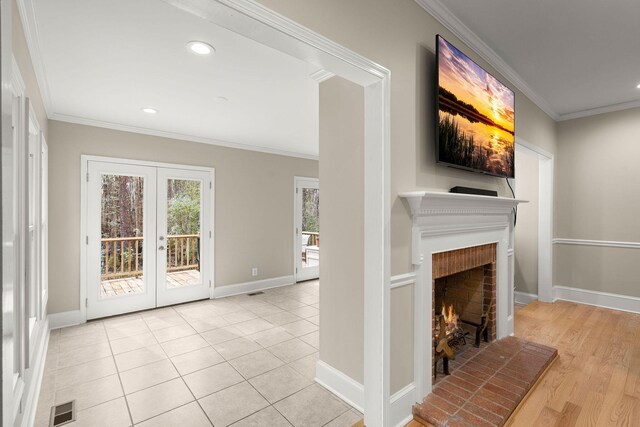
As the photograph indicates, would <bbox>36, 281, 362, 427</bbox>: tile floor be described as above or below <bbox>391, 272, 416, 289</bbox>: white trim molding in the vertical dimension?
below

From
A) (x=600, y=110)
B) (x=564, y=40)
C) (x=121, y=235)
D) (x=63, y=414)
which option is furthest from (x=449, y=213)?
(x=121, y=235)

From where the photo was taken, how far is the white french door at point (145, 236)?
164 inches

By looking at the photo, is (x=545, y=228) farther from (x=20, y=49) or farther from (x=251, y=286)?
(x=20, y=49)

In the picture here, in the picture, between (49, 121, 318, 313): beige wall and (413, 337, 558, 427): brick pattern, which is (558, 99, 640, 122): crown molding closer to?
(413, 337, 558, 427): brick pattern

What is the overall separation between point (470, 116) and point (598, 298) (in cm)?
381

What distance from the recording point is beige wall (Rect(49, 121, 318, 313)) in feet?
12.7

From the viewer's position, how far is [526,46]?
108 inches

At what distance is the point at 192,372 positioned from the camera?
278 cm

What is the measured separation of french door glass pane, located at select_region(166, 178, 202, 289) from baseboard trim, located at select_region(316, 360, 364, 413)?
3.08 m

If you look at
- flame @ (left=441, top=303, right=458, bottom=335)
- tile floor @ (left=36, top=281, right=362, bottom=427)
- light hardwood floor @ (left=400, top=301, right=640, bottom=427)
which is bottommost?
tile floor @ (left=36, top=281, right=362, bottom=427)

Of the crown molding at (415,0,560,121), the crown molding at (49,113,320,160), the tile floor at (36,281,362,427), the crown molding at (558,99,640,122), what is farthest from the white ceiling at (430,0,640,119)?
the tile floor at (36,281,362,427)

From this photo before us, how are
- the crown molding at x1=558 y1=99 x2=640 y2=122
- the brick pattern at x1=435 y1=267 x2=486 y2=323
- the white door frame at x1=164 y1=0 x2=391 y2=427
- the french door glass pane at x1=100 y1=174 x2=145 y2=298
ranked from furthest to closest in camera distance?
the french door glass pane at x1=100 y1=174 x2=145 y2=298
the crown molding at x1=558 y1=99 x2=640 y2=122
the brick pattern at x1=435 y1=267 x2=486 y2=323
the white door frame at x1=164 y1=0 x2=391 y2=427

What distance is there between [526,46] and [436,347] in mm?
2580

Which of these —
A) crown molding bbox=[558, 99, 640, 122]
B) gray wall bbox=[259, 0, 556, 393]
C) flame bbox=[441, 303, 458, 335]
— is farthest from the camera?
crown molding bbox=[558, 99, 640, 122]
